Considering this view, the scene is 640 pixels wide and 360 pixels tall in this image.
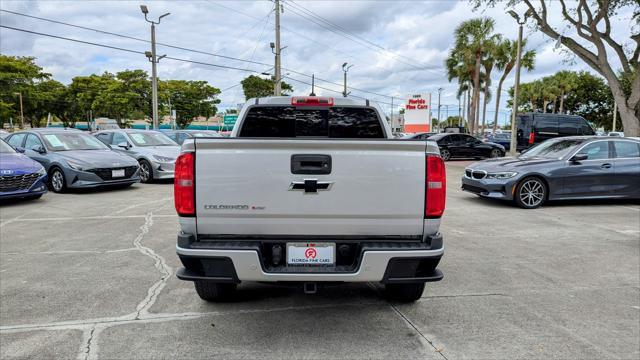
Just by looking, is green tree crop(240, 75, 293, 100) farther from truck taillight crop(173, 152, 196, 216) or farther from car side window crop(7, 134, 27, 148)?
truck taillight crop(173, 152, 196, 216)

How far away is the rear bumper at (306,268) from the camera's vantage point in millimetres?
2967

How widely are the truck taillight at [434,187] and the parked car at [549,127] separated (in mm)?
20029

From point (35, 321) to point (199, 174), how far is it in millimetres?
1980

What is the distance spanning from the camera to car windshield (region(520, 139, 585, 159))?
30.0ft

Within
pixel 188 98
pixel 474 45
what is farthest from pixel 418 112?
pixel 188 98

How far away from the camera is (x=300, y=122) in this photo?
14.8 ft

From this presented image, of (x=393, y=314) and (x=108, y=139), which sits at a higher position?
(x=108, y=139)

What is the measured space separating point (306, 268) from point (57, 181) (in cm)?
995

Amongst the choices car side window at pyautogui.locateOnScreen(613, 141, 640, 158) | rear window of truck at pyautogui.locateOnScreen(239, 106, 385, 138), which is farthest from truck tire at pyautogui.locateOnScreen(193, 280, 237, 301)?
car side window at pyautogui.locateOnScreen(613, 141, 640, 158)

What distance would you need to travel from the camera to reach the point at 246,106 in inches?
177

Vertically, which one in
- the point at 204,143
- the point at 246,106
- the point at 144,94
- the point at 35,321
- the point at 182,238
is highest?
the point at 144,94

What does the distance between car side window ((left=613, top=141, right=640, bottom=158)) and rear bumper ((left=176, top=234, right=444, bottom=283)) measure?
8.24 metres

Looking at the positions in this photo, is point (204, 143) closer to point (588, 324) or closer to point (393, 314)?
point (393, 314)

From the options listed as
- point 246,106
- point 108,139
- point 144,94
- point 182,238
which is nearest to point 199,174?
point 182,238
